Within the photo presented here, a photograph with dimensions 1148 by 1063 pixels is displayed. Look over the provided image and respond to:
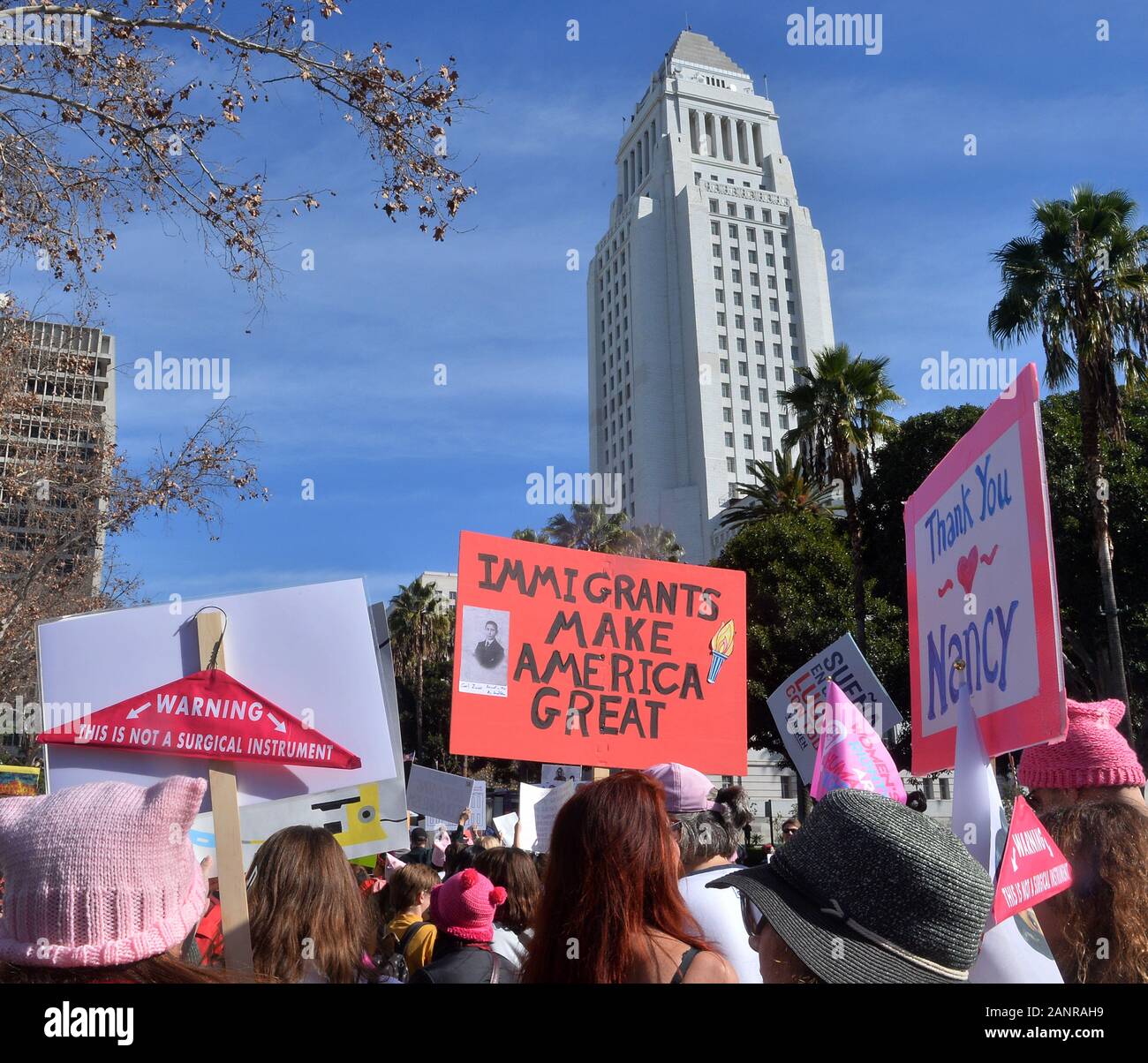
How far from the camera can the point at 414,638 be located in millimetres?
55344

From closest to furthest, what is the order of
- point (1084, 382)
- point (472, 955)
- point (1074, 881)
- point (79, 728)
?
point (1074, 881)
point (79, 728)
point (472, 955)
point (1084, 382)

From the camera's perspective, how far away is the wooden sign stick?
3.08 m

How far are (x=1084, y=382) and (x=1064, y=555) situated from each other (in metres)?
12.3

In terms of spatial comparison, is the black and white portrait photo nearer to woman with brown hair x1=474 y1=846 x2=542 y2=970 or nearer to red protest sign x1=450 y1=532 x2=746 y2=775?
red protest sign x1=450 y1=532 x2=746 y2=775

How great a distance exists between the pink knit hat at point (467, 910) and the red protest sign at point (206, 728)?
0.88 metres

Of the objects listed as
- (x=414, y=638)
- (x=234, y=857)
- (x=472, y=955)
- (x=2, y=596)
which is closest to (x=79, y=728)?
(x=234, y=857)

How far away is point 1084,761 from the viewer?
3504 millimetres

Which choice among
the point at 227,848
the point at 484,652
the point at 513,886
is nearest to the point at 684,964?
the point at 227,848

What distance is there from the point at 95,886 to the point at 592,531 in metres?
47.8

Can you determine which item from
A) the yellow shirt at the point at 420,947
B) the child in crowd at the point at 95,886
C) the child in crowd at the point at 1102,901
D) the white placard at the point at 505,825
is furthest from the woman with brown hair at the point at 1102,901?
the white placard at the point at 505,825

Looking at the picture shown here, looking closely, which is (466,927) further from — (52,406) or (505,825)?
(52,406)

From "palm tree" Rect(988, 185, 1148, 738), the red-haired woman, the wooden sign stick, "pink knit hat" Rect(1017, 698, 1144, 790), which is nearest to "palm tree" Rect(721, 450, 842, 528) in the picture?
"palm tree" Rect(988, 185, 1148, 738)

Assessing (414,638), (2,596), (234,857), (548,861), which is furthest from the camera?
(414,638)

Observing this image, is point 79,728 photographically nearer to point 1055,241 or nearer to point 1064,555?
point 1055,241
